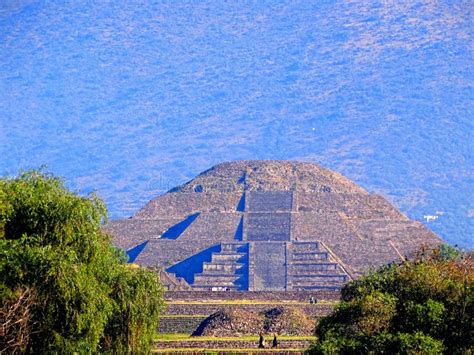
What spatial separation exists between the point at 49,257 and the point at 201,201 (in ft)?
207

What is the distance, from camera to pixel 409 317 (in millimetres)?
37562


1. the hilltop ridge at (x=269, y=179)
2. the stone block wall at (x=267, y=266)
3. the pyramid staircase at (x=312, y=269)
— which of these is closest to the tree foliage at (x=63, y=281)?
the pyramid staircase at (x=312, y=269)

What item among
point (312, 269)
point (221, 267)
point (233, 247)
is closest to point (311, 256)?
point (312, 269)

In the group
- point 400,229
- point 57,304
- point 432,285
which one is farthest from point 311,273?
point 57,304

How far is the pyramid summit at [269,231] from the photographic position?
8462 cm

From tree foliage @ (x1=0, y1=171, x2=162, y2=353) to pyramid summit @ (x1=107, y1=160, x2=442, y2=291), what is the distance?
44.0 m

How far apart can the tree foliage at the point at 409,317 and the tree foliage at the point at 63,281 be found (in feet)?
13.8

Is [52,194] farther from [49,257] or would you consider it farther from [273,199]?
[273,199]

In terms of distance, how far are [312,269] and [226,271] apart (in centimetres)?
418

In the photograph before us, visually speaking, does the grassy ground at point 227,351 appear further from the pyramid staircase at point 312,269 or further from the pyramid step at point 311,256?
the pyramid step at point 311,256

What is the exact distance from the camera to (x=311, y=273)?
277ft

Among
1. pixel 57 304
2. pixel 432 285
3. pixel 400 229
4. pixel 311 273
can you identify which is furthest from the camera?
pixel 400 229

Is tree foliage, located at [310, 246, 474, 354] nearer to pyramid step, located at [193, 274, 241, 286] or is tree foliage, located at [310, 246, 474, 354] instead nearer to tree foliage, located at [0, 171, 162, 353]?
tree foliage, located at [0, 171, 162, 353]

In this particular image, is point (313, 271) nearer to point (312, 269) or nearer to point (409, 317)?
point (312, 269)
